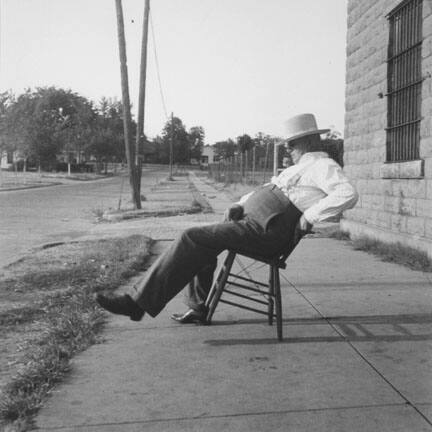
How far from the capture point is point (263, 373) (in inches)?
139

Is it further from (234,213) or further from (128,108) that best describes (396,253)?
(128,108)

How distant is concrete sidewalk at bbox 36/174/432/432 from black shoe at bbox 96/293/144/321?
0.74ft

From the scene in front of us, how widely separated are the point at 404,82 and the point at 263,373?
580 centimetres

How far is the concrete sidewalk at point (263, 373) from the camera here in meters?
2.89

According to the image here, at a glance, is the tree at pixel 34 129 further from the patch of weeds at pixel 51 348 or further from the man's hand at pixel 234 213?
the man's hand at pixel 234 213

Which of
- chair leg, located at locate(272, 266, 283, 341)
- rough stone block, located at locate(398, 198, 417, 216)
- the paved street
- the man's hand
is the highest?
the man's hand

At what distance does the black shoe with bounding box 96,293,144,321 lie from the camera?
160 inches

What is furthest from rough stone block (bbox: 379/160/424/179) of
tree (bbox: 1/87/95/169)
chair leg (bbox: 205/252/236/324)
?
tree (bbox: 1/87/95/169)

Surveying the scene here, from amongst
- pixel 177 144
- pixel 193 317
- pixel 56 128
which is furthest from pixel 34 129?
pixel 177 144

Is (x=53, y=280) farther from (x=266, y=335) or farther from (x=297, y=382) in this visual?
(x=297, y=382)

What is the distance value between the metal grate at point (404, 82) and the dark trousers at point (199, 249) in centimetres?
417

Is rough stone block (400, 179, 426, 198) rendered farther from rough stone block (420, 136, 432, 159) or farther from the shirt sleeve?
the shirt sleeve

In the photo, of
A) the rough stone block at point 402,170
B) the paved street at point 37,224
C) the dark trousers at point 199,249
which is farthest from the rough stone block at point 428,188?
the paved street at point 37,224

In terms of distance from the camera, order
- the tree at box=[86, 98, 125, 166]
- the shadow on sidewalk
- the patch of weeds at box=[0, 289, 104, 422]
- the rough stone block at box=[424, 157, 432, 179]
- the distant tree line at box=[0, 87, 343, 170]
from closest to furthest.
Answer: the patch of weeds at box=[0, 289, 104, 422] → the shadow on sidewalk → the rough stone block at box=[424, 157, 432, 179] → the distant tree line at box=[0, 87, 343, 170] → the tree at box=[86, 98, 125, 166]
